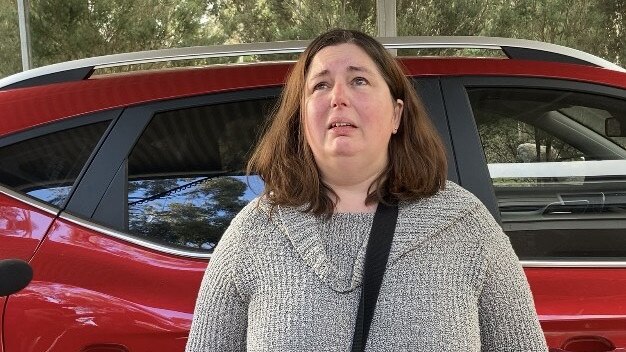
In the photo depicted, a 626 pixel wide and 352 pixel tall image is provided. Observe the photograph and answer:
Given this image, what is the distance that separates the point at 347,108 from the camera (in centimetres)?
147

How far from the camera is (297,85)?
1.60m

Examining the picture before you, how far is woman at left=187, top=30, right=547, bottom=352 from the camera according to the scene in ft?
4.48

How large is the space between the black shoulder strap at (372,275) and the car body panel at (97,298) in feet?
3.11

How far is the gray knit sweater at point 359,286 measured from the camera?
4.46ft

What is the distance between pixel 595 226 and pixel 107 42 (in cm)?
582

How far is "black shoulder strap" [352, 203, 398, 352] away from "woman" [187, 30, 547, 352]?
13 mm

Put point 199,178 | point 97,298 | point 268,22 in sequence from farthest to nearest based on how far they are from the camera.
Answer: point 268,22, point 199,178, point 97,298

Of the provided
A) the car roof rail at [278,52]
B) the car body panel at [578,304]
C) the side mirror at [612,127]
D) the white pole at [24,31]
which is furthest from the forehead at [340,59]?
the white pole at [24,31]

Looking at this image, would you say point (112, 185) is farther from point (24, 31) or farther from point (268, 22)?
point (24, 31)

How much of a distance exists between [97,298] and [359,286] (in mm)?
1087

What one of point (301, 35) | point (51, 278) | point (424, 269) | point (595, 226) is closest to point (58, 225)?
point (51, 278)

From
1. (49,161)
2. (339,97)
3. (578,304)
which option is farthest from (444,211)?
(49,161)

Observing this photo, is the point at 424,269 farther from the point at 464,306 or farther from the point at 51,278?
the point at 51,278

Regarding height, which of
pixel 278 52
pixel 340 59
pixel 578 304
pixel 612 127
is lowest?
pixel 578 304
